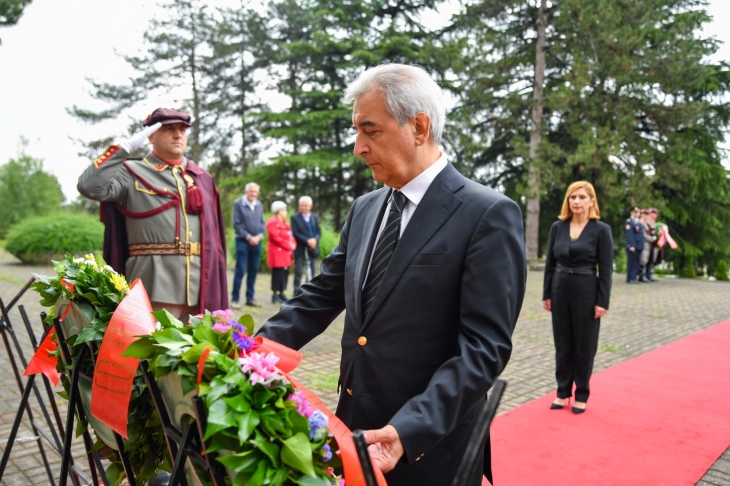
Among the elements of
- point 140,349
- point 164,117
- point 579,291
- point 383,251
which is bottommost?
point 579,291

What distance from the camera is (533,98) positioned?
23.2 metres

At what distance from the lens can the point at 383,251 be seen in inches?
75.7

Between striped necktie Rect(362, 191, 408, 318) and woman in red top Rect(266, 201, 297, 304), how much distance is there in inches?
352

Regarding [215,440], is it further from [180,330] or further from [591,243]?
[591,243]

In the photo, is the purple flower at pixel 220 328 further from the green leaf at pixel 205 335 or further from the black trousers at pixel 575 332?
the black trousers at pixel 575 332

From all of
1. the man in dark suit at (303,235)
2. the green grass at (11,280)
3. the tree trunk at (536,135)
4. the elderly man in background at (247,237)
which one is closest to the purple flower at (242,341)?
the elderly man in background at (247,237)

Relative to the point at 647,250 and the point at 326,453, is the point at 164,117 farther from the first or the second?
the point at 647,250

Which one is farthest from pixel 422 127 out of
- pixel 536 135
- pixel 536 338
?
pixel 536 135

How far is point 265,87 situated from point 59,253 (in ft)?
55.5

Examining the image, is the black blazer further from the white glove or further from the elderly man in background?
the elderly man in background

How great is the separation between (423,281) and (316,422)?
700mm

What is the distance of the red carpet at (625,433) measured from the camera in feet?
12.7

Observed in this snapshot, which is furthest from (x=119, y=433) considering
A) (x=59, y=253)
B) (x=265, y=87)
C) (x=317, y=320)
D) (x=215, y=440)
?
(x=265, y=87)

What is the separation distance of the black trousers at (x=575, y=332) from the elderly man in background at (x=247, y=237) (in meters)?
6.11
